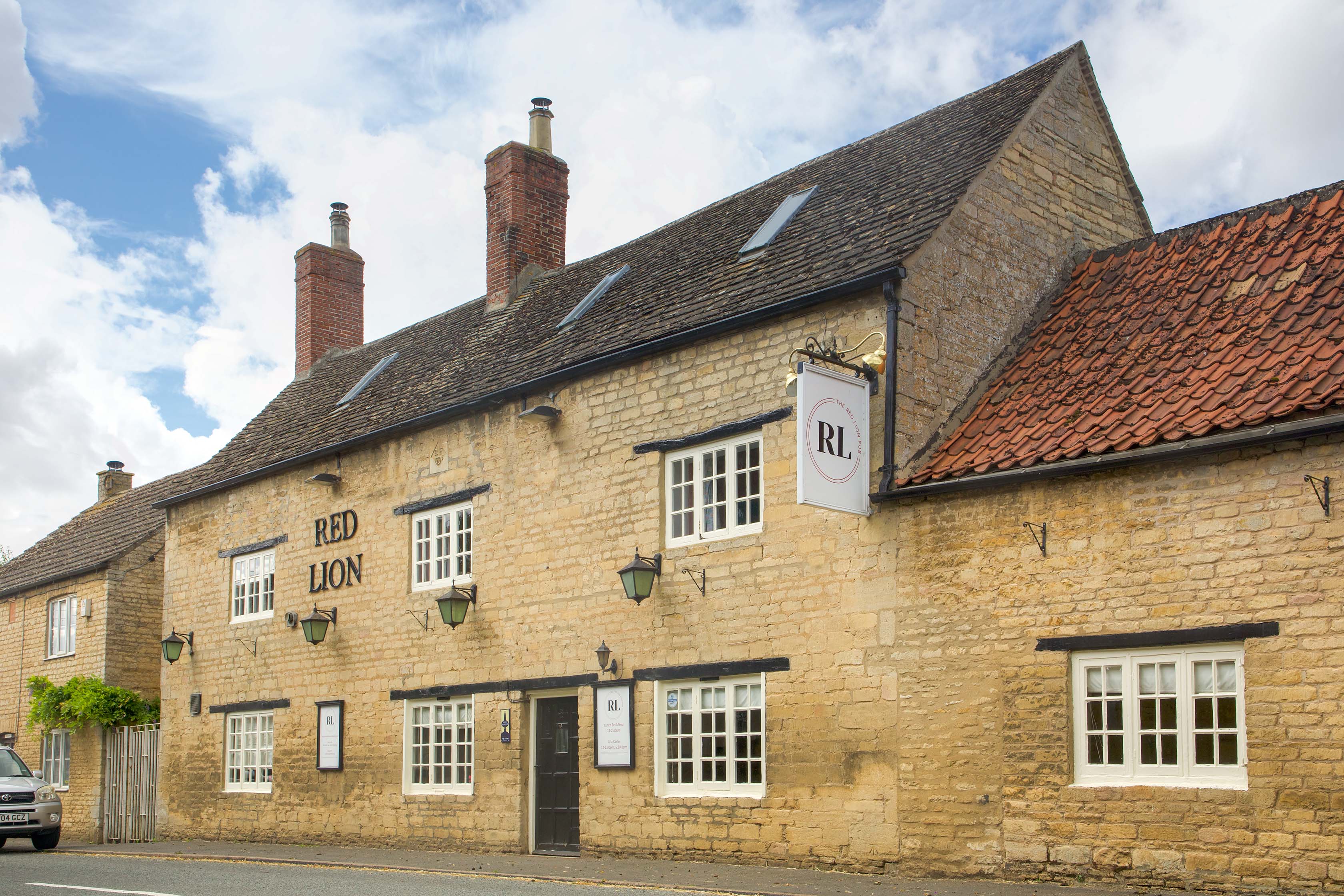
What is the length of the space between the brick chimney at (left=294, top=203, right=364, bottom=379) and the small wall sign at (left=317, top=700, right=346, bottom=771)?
9.66 metres

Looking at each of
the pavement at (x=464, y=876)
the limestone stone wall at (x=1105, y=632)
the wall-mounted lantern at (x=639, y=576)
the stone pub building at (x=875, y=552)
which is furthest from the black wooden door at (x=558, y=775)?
the limestone stone wall at (x=1105, y=632)

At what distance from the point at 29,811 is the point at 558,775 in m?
8.26

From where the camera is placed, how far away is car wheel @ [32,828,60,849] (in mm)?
19047

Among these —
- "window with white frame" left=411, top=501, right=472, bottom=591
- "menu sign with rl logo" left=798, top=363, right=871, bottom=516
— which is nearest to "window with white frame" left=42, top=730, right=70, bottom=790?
"window with white frame" left=411, top=501, right=472, bottom=591

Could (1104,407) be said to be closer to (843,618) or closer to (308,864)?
(843,618)

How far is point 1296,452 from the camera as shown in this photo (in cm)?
995

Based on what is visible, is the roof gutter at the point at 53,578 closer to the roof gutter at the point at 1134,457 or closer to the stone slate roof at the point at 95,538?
the stone slate roof at the point at 95,538

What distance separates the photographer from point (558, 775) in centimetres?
1582

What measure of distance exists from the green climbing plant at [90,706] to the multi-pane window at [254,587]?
431cm

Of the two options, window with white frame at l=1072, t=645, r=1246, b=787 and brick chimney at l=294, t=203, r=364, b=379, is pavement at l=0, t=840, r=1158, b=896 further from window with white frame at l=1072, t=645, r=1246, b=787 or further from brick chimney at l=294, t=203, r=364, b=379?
brick chimney at l=294, t=203, r=364, b=379

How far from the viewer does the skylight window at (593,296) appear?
1797 centimetres

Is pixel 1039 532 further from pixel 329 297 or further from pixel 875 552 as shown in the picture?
pixel 329 297

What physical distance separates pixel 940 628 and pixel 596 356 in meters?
5.63

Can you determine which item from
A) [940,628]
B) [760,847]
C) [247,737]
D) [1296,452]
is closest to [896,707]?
[940,628]
